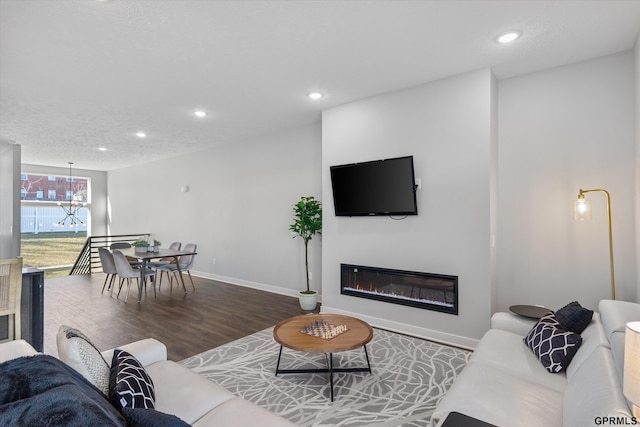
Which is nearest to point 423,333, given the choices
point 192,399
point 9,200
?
→ point 192,399

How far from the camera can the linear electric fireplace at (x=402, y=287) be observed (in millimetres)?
3383

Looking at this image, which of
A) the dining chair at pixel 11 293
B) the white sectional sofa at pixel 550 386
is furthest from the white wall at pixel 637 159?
the dining chair at pixel 11 293

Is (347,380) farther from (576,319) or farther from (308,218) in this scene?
(308,218)

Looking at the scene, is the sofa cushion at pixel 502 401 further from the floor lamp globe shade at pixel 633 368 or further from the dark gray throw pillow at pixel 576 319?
the dark gray throw pillow at pixel 576 319

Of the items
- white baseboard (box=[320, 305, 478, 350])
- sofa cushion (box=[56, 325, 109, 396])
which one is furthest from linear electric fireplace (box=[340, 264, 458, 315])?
sofa cushion (box=[56, 325, 109, 396])

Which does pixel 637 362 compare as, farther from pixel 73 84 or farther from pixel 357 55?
pixel 73 84

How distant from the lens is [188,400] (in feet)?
5.22

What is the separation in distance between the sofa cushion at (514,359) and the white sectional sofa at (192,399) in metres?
1.42

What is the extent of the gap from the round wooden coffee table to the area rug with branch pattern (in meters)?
0.12

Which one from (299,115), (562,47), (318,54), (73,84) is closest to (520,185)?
(562,47)

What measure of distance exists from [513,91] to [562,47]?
24.4 inches

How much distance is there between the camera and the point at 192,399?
63.0 inches

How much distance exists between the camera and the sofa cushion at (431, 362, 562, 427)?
4.90 feet

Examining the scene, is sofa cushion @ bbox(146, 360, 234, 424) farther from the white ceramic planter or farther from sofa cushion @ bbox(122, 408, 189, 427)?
the white ceramic planter
